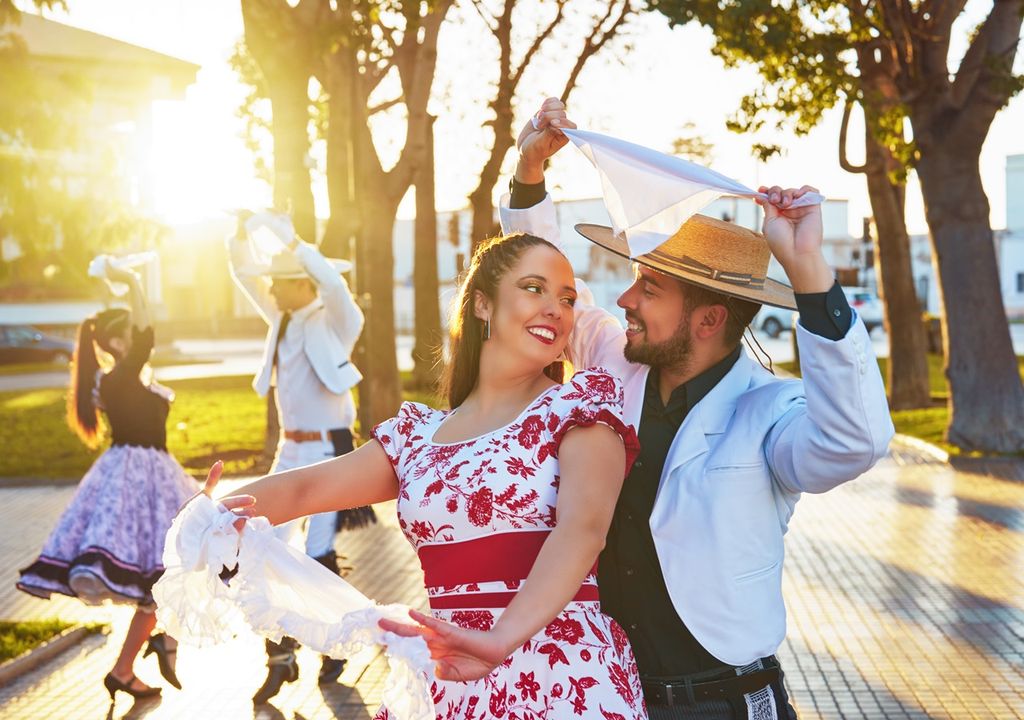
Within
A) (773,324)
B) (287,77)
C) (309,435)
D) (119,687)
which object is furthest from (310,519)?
(773,324)

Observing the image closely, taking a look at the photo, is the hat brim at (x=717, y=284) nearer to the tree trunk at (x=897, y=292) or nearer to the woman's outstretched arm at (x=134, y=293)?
the woman's outstretched arm at (x=134, y=293)

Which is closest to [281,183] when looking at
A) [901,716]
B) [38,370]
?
[901,716]

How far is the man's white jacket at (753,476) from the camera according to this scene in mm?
2697

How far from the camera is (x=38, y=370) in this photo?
3850 centimetres

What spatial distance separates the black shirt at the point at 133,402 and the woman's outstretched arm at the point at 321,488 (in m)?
3.92

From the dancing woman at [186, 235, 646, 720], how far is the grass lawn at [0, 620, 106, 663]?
15.9 feet

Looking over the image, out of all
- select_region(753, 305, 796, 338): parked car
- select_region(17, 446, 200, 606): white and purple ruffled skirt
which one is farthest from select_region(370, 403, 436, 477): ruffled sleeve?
select_region(753, 305, 796, 338): parked car

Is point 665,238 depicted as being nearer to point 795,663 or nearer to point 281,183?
point 795,663

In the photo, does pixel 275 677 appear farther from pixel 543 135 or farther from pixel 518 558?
pixel 518 558

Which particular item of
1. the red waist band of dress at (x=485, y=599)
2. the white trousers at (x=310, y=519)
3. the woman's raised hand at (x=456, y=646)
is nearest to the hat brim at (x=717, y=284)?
the red waist band of dress at (x=485, y=599)

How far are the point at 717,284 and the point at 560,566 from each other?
92cm

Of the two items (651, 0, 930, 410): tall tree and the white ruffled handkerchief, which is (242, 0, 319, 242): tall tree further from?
the white ruffled handkerchief

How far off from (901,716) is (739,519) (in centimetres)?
338

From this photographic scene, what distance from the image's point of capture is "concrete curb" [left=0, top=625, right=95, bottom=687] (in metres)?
6.75
